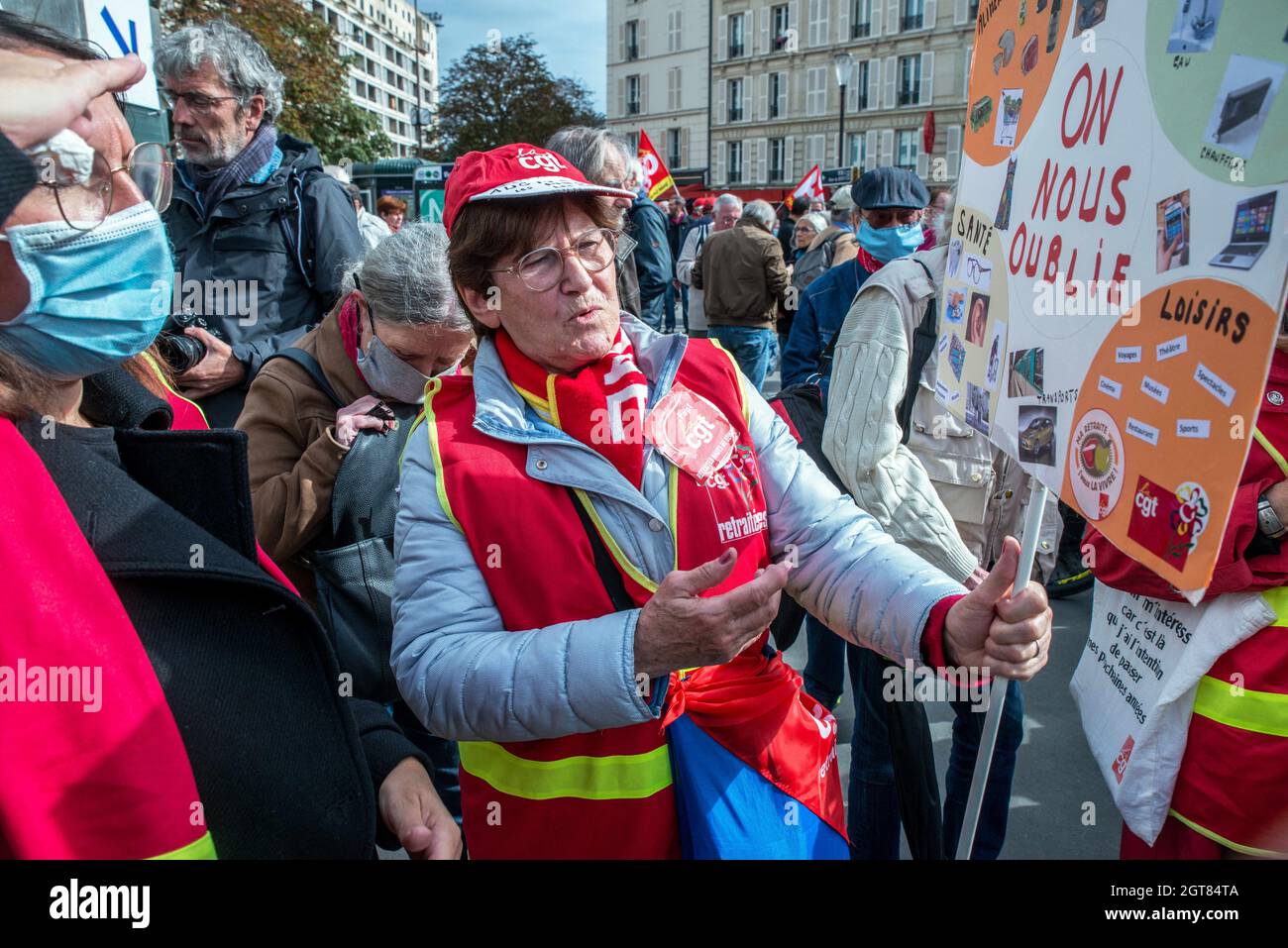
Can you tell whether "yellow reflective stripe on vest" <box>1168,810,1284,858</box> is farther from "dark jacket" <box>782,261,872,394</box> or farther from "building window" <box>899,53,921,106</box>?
"building window" <box>899,53,921,106</box>

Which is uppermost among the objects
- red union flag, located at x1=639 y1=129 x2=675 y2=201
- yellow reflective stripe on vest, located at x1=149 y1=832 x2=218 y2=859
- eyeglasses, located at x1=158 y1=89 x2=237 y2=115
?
red union flag, located at x1=639 y1=129 x2=675 y2=201

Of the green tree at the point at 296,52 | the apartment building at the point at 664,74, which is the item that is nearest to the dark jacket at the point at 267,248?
the green tree at the point at 296,52

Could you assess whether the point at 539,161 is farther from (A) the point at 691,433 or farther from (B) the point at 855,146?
(B) the point at 855,146

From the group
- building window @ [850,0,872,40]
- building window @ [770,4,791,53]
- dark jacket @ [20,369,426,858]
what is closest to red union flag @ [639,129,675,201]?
dark jacket @ [20,369,426,858]

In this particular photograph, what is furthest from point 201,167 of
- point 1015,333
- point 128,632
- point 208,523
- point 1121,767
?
point 1121,767

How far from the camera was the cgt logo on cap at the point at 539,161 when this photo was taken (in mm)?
1703

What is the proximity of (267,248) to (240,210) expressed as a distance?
0.15 m

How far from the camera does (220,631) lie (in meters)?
1.16

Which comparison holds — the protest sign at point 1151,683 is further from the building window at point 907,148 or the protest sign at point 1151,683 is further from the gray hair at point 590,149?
the building window at point 907,148

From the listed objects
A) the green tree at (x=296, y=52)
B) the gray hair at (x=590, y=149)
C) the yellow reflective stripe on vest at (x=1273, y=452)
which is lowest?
the yellow reflective stripe on vest at (x=1273, y=452)

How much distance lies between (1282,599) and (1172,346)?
95cm

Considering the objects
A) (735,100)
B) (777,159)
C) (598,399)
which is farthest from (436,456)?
(735,100)

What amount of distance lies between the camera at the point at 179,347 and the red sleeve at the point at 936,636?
2.08 meters

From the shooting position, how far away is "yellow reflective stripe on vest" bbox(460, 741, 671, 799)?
1.49 metres
